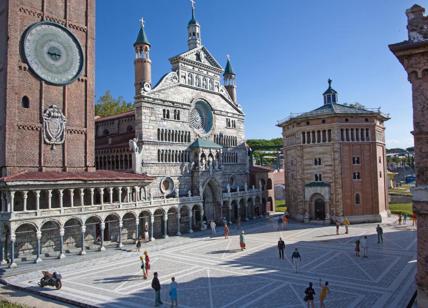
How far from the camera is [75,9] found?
1446 inches

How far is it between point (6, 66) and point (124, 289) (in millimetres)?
21374

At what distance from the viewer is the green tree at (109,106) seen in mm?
72750

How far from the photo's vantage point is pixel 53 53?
3428 centimetres

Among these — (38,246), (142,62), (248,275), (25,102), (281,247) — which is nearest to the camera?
(248,275)

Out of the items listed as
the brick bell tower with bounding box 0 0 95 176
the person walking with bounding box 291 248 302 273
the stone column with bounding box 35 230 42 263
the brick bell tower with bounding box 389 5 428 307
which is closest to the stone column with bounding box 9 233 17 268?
the stone column with bounding box 35 230 42 263

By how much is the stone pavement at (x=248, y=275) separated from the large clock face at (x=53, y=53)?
17212mm

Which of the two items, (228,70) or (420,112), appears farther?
(228,70)

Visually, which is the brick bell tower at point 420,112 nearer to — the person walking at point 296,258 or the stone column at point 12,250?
the person walking at point 296,258

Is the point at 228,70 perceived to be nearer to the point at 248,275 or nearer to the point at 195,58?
the point at 195,58

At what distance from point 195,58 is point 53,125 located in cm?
2189

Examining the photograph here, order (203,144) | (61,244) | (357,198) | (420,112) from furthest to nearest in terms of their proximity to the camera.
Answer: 1. (357,198)
2. (203,144)
3. (61,244)
4. (420,112)

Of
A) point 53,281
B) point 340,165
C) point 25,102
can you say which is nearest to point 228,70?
point 340,165

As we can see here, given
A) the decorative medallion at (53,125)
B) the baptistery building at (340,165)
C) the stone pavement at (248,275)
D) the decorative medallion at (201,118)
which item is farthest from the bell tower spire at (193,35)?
the stone pavement at (248,275)

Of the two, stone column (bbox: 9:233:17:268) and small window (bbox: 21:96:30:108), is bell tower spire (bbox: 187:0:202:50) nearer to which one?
small window (bbox: 21:96:30:108)
